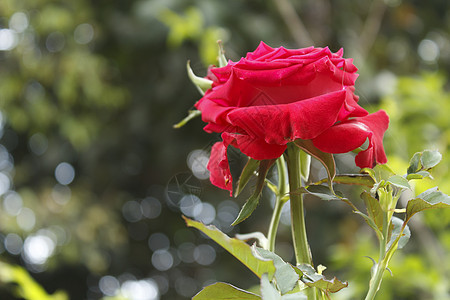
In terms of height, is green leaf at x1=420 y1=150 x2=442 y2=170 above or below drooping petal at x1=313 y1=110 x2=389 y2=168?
below

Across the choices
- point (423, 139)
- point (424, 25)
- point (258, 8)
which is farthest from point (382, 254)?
point (424, 25)

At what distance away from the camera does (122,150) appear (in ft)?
9.00

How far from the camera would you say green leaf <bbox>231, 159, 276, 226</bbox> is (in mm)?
243

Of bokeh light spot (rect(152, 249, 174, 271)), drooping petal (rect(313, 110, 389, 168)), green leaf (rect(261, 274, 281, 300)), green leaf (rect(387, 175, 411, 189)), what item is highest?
drooping petal (rect(313, 110, 389, 168))

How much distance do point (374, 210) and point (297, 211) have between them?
0.04 meters

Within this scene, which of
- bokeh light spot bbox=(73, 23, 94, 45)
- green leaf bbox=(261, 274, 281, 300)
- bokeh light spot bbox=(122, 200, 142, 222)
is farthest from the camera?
bokeh light spot bbox=(122, 200, 142, 222)

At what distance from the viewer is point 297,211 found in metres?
0.25

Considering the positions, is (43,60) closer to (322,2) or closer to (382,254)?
(322,2)

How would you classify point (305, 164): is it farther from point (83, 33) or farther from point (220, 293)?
point (83, 33)

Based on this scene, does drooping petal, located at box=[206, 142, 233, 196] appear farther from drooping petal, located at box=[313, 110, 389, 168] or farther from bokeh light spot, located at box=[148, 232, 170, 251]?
bokeh light spot, located at box=[148, 232, 170, 251]

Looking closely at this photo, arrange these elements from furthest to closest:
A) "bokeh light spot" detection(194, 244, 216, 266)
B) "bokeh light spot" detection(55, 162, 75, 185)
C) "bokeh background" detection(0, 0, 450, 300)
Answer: "bokeh light spot" detection(55, 162, 75, 185)
"bokeh light spot" detection(194, 244, 216, 266)
"bokeh background" detection(0, 0, 450, 300)

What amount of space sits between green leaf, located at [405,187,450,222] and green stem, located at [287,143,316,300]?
5cm

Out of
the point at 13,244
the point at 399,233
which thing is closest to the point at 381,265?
the point at 399,233

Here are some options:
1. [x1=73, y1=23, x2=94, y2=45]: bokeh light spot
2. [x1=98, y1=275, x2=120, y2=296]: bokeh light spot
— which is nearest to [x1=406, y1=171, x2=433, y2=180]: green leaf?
[x1=73, y1=23, x2=94, y2=45]: bokeh light spot
